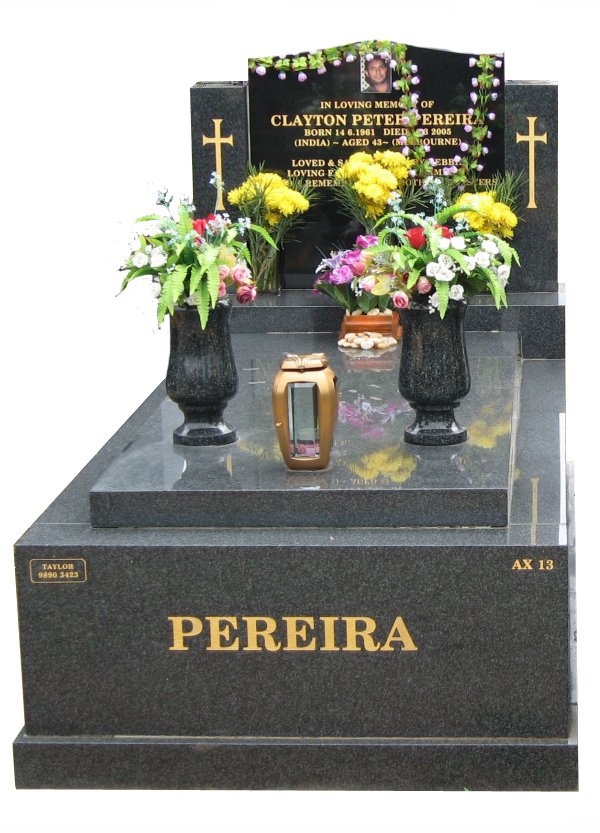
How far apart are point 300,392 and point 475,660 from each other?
3.95 feet

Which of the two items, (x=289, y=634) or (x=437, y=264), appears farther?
(x=437, y=264)

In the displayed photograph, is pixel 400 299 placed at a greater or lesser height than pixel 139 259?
lesser

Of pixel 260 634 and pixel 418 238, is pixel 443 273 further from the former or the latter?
pixel 260 634

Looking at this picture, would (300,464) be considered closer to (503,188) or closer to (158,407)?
(158,407)

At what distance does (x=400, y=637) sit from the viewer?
7.05m

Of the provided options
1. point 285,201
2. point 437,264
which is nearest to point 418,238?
point 437,264

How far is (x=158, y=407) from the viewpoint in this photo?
8570 mm

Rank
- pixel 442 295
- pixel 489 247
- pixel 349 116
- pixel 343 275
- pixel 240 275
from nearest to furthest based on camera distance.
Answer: pixel 442 295
pixel 489 247
pixel 240 275
pixel 343 275
pixel 349 116

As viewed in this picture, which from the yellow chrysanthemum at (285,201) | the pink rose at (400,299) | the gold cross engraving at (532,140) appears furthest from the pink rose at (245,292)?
the gold cross engraving at (532,140)

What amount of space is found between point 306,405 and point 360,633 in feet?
2.92

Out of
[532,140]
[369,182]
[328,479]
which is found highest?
Result: [532,140]

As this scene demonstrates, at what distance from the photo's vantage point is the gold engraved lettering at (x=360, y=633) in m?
7.05

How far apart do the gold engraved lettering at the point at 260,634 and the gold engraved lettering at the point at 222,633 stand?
46mm

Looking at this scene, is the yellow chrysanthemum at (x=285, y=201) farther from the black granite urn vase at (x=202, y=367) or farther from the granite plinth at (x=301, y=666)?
the granite plinth at (x=301, y=666)
